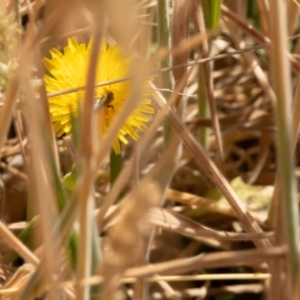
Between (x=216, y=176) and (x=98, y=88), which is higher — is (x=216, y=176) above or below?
below

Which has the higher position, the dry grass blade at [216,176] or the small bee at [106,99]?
the small bee at [106,99]

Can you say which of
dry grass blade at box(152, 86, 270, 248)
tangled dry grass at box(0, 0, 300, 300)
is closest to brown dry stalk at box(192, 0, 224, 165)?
tangled dry grass at box(0, 0, 300, 300)

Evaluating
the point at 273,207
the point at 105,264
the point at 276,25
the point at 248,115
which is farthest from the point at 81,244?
the point at 248,115

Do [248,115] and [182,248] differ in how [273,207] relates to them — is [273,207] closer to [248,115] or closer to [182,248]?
[182,248]

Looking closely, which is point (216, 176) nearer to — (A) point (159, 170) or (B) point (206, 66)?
(A) point (159, 170)

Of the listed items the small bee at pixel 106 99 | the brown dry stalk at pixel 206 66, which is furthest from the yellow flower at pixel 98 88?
the brown dry stalk at pixel 206 66

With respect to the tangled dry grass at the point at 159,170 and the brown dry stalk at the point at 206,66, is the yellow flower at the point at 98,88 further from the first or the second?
the brown dry stalk at the point at 206,66

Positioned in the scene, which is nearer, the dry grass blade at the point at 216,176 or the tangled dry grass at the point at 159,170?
the tangled dry grass at the point at 159,170

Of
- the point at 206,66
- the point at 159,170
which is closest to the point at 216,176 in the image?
the point at 159,170

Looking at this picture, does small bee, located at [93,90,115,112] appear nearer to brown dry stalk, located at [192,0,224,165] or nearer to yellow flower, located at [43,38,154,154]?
yellow flower, located at [43,38,154,154]
